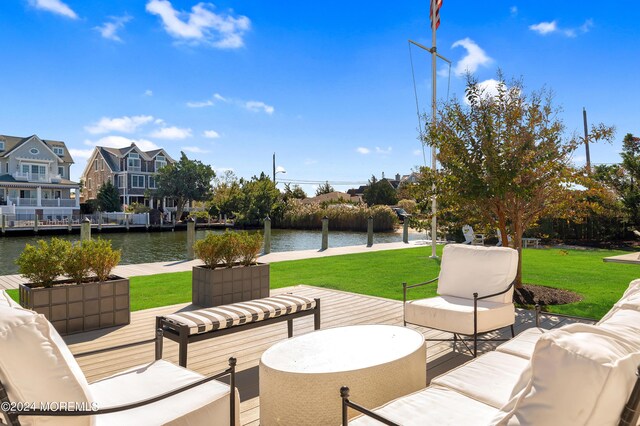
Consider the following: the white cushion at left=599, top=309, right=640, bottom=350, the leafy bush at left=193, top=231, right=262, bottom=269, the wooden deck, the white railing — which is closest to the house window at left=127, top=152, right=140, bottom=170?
the white railing

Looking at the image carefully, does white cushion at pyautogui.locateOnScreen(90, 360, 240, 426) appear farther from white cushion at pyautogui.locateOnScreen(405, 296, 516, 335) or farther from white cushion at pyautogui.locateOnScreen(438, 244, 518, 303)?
white cushion at pyautogui.locateOnScreen(438, 244, 518, 303)

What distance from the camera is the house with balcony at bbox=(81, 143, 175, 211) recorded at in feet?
145

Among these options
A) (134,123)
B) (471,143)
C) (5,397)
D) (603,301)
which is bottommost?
(603,301)

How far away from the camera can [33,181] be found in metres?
36.5

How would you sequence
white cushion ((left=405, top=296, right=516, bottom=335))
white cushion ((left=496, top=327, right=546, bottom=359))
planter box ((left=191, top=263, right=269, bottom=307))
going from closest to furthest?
white cushion ((left=496, top=327, right=546, bottom=359)) → white cushion ((left=405, top=296, right=516, bottom=335)) → planter box ((left=191, top=263, right=269, bottom=307))

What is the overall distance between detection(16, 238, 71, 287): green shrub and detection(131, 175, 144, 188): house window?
141 feet

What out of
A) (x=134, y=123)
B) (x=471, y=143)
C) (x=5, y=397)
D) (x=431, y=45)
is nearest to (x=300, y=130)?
(x=134, y=123)

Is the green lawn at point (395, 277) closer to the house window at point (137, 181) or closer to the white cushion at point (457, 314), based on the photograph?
the white cushion at point (457, 314)

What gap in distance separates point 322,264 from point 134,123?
37746 mm

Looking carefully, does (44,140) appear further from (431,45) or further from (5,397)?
(5,397)

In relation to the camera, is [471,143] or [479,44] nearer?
[471,143]

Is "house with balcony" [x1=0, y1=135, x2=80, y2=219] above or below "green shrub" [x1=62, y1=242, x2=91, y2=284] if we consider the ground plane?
above

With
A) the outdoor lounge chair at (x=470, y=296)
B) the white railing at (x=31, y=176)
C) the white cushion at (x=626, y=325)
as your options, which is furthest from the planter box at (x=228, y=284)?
the white railing at (x=31, y=176)

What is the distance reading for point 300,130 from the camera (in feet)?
109
